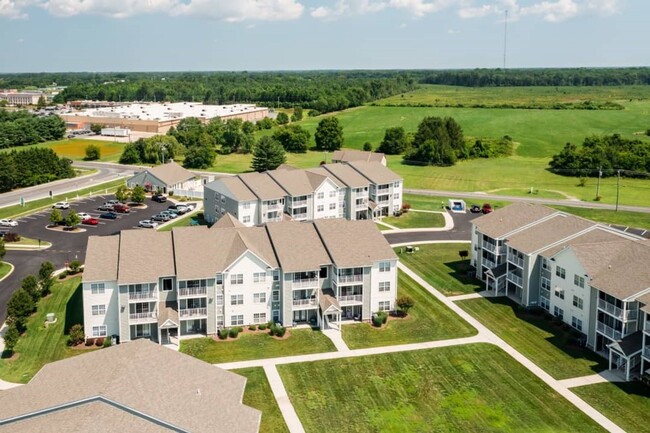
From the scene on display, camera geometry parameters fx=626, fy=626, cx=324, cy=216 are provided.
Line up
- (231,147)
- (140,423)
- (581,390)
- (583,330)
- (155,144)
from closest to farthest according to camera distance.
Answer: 1. (140,423)
2. (581,390)
3. (583,330)
4. (155,144)
5. (231,147)

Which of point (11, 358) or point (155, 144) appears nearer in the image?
point (11, 358)

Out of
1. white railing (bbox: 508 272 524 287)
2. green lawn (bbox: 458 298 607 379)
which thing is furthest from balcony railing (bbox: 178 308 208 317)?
white railing (bbox: 508 272 524 287)

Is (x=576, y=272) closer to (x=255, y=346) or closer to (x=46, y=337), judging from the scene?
(x=255, y=346)

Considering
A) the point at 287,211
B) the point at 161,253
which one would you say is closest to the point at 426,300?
the point at 161,253

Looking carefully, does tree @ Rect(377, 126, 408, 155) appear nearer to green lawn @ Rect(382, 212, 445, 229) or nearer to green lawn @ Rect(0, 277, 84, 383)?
green lawn @ Rect(382, 212, 445, 229)

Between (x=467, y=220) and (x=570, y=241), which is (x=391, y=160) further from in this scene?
(x=570, y=241)
